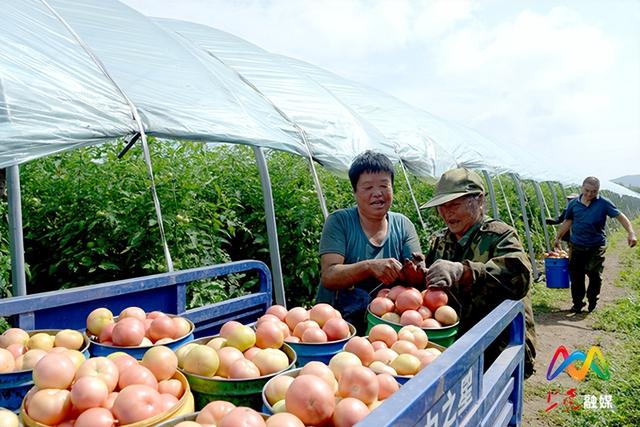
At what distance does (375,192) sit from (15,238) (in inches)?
91.0

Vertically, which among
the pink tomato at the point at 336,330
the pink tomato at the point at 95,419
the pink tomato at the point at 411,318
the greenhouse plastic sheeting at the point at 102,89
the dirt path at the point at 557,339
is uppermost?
the greenhouse plastic sheeting at the point at 102,89

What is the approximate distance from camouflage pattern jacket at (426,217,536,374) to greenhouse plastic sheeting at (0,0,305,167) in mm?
2418

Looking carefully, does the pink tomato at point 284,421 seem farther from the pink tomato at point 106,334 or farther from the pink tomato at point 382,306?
the pink tomato at point 382,306

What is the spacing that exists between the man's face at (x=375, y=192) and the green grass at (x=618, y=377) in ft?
9.46

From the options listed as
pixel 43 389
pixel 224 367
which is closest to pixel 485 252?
pixel 224 367

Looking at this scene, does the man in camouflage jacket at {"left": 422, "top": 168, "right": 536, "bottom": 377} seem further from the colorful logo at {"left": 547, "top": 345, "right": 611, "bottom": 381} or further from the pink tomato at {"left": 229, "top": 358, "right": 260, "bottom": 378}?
the colorful logo at {"left": 547, "top": 345, "right": 611, "bottom": 381}

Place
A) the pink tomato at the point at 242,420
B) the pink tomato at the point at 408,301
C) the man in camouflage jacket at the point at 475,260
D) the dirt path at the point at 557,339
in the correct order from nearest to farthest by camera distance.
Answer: the pink tomato at the point at 242,420 → the pink tomato at the point at 408,301 → the man in camouflage jacket at the point at 475,260 → the dirt path at the point at 557,339

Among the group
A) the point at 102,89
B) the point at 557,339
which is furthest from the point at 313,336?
the point at 557,339

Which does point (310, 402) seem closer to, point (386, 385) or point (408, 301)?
point (386, 385)

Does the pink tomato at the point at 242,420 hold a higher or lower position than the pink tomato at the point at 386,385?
higher

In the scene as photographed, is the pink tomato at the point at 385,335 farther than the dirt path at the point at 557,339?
No

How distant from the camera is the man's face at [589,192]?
26.5 feet

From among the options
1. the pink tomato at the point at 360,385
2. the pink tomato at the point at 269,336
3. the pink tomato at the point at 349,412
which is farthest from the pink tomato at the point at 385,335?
the pink tomato at the point at 349,412

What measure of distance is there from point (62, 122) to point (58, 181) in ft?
4.69
